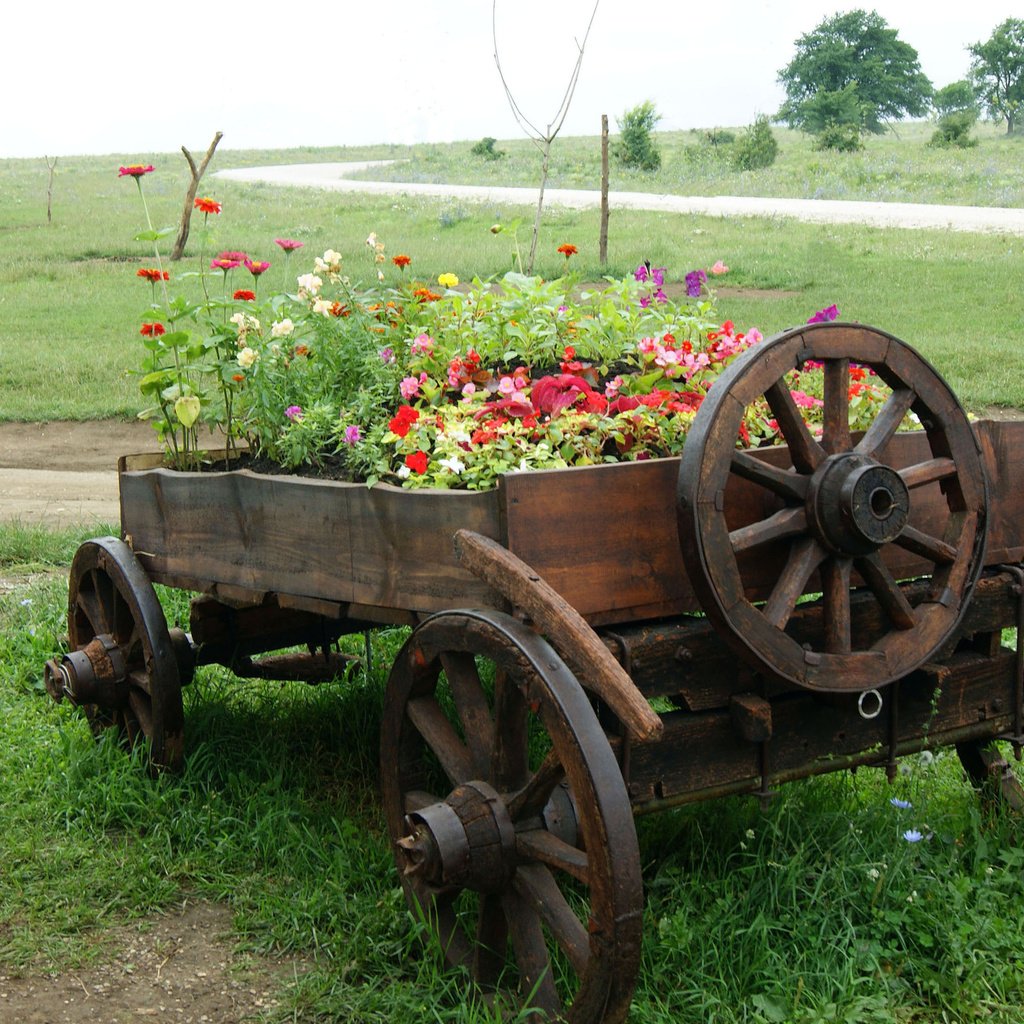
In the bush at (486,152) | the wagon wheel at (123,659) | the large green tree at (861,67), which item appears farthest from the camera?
the large green tree at (861,67)

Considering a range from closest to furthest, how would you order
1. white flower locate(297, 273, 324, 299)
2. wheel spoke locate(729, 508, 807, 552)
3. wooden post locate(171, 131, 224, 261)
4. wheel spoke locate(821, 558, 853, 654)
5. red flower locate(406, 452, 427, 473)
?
wheel spoke locate(729, 508, 807, 552)
wheel spoke locate(821, 558, 853, 654)
red flower locate(406, 452, 427, 473)
white flower locate(297, 273, 324, 299)
wooden post locate(171, 131, 224, 261)

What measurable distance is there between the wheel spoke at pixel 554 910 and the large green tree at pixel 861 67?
6287cm

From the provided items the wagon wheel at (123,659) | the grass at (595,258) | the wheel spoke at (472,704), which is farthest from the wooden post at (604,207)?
the wheel spoke at (472,704)

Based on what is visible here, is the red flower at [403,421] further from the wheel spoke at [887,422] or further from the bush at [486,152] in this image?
the bush at [486,152]

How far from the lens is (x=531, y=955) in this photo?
2426 millimetres

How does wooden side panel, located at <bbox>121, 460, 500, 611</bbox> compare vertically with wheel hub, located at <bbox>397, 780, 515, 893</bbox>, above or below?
above

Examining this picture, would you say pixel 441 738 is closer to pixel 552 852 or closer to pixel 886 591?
pixel 552 852

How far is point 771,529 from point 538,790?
2.16 feet

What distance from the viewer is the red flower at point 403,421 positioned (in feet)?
9.77

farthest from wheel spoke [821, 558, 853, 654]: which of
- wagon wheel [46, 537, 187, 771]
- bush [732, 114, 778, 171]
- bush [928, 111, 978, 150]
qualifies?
bush [928, 111, 978, 150]

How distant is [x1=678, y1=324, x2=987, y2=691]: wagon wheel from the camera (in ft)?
7.69

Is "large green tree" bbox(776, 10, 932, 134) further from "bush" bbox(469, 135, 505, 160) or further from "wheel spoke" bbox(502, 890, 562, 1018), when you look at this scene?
"wheel spoke" bbox(502, 890, 562, 1018)

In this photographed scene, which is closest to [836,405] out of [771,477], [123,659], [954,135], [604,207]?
[771,477]

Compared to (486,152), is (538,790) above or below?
below
